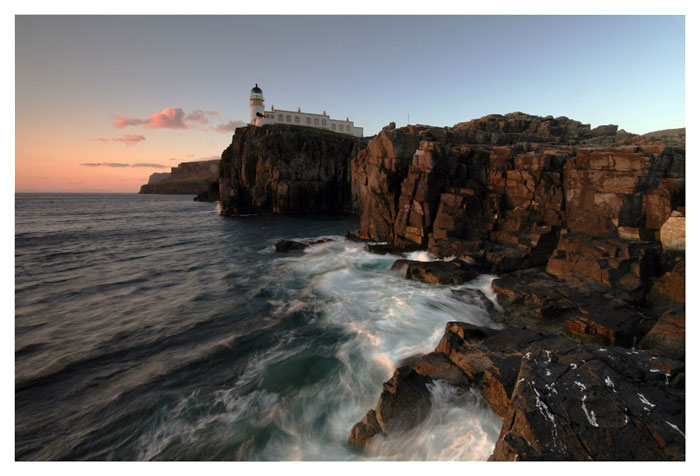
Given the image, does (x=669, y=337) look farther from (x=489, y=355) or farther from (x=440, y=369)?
(x=440, y=369)

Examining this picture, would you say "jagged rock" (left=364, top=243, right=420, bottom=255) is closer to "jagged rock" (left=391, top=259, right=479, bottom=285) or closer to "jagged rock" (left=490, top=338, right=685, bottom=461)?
"jagged rock" (left=391, top=259, right=479, bottom=285)

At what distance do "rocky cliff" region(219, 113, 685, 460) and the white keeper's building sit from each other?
59899 mm

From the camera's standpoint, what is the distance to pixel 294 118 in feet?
285

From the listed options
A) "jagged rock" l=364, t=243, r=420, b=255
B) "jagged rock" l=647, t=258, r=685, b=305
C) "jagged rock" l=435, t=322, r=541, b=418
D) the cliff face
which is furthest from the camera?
the cliff face

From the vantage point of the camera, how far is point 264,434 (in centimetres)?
755

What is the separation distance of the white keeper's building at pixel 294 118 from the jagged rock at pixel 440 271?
258 feet

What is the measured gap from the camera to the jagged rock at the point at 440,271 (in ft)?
56.9

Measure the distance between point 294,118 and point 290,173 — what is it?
31.3 metres

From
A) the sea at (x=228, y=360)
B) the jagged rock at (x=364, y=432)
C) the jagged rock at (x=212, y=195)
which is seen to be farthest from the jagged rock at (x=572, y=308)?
the jagged rock at (x=212, y=195)

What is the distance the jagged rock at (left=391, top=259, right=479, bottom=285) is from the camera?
17.3 m

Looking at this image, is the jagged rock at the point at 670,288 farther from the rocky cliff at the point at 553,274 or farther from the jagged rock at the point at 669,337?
the jagged rock at the point at 669,337

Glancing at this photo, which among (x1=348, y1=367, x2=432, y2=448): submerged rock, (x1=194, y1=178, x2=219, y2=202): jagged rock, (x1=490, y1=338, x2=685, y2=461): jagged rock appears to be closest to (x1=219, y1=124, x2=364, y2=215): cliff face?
(x1=194, y1=178, x2=219, y2=202): jagged rock

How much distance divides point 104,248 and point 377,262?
1211 inches
